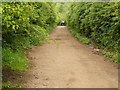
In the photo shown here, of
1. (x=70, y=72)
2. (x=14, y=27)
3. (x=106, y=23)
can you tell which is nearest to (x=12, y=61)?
(x=70, y=72)

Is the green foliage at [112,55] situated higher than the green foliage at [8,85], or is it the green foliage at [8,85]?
the green foliage at [8,85]

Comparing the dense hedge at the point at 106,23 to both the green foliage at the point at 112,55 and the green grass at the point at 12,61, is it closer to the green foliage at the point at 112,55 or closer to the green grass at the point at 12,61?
the green foliage at the point at 112,55

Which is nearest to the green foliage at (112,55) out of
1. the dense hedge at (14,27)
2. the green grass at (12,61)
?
the dense hedge at (14,27)

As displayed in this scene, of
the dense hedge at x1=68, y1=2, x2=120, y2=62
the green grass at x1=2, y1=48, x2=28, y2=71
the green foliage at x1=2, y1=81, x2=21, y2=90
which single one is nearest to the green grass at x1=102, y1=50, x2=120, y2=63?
the dense hedge at x1=68, y1=2, x2=120, y2=62

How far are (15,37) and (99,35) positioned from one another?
24.6ft

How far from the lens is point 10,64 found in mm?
11125

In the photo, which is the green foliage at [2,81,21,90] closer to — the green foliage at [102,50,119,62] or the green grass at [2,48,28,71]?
the green grass at [2,48,28,71]

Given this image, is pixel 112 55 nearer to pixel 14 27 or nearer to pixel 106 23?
pixel 106 23

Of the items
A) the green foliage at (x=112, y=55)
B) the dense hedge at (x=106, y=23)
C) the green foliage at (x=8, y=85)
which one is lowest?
the green foliage at (x=112, y=55)

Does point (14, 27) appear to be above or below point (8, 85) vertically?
above

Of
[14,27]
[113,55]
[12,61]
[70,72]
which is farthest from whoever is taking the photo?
[113,55]

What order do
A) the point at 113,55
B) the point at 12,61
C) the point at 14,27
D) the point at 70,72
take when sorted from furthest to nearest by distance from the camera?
1. the point at 113,55
2. the point at 12,61
3. the point at 70,72
4. the point at 14,27

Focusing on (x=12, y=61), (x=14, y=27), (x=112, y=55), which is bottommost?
(x=112, y=55)

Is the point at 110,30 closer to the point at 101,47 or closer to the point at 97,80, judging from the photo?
the point at 101,47
